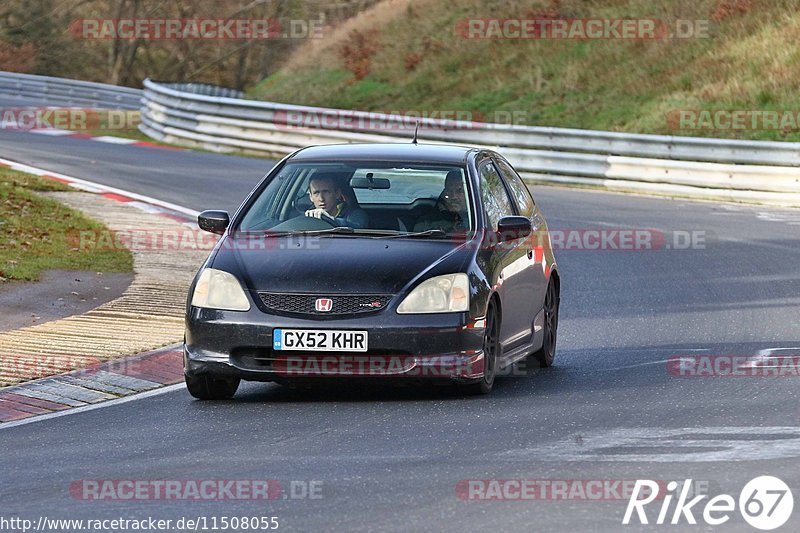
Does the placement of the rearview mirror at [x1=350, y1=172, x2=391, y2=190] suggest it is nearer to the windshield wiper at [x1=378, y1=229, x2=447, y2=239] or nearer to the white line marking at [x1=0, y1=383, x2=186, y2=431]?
the windshield wiper at [x1=378, y1=229, x2=447, y2=239]

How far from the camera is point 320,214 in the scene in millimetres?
10500

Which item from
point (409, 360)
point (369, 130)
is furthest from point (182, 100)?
point (409, 360)

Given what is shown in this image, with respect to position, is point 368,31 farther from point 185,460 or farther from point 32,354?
point 185,460

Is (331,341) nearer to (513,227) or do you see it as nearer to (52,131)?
(513,227)

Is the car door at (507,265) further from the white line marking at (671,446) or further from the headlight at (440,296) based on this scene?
the white line marking at (671,446)

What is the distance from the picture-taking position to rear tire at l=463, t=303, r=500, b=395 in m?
9.70

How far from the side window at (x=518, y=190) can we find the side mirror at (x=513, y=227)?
99 cm

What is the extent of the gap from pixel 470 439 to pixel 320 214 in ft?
8.75

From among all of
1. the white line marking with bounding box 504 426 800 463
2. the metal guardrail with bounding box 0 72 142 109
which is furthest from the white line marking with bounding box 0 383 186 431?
the metal guardrail with bounding box 0 72 142 109

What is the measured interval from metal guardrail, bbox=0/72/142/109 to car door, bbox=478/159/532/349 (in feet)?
104

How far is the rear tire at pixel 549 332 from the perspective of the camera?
1138 centimetres

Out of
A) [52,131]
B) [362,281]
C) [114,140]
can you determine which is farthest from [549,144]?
[362,281]

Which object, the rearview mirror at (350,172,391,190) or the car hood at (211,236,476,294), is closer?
the car hood at (211,236,476,294)

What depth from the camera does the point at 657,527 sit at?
20.7 ft
